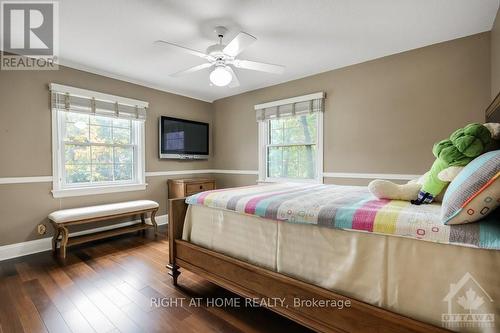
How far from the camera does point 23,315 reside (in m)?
1.70

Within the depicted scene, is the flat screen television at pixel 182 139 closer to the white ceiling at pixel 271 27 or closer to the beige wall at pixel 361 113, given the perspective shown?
the beige wall at pixel 361 113

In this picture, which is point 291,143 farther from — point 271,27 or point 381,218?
point 381,218

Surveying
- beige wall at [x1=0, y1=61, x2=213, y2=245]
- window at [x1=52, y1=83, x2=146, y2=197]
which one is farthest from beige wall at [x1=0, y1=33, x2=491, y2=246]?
window at [x1=52, y1=83, x2=146, y2=197]

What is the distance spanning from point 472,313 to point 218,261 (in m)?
1.39

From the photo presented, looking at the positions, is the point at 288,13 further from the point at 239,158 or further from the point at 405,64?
the point at 239,158

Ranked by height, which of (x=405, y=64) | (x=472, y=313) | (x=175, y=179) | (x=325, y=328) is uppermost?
→ (x=405, y=64)

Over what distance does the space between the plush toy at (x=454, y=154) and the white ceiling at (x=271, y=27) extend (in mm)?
1315

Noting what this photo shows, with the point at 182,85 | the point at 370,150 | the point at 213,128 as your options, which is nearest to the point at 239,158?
the point at 213,128

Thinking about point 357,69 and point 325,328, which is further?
point 357,69

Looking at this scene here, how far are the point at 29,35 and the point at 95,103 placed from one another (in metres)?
1.03

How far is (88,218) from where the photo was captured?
289 centimetres

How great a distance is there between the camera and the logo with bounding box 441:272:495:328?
36.8 inches

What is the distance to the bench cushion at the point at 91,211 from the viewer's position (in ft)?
8.98

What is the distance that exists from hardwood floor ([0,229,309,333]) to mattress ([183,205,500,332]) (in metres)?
0.45
